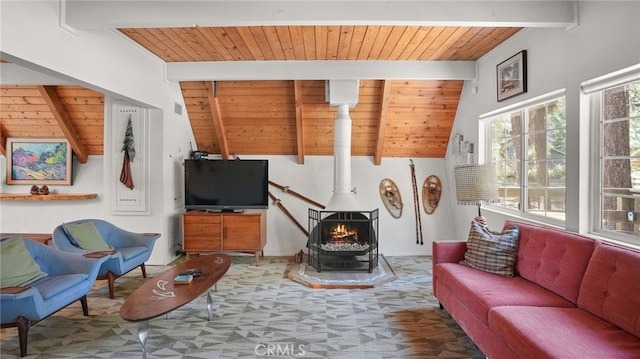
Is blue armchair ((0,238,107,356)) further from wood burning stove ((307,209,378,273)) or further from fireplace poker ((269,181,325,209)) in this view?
fireplace poker ((269,181,325,209))

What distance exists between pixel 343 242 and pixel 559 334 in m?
3.12

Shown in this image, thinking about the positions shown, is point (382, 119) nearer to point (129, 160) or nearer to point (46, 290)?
point (129, 160)

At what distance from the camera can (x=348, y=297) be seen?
3680 mm

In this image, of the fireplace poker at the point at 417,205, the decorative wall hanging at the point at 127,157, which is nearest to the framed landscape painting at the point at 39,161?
the decorative wall hanging at the point at 127,157

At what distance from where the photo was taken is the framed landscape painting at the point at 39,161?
17.5 feet

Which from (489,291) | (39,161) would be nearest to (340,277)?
(489,291)

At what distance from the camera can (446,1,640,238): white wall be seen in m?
2.41

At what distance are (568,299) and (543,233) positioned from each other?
566 millimetres

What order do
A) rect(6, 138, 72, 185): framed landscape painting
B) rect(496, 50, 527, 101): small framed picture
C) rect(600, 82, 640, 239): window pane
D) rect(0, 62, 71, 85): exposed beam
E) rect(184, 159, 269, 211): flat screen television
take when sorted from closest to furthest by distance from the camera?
1. rect(600, 82, 640, 239): window pane
2. rect(496, 50, 527, 101): small framed picture
3. rect(0, 62, 71, 85): exposed beam
4. rect(184, 159, 269, 211): flat screen television
5. rect(6, 138, 72, 185): framed landscape painting

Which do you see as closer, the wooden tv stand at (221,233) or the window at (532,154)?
the window at (532,154)

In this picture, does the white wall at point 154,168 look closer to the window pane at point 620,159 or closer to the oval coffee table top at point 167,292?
the oval coffee table top at point 167,292

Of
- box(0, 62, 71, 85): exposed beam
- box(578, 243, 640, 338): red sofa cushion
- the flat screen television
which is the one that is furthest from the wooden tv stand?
box(578, 243, 640, 338): red sofa cushion
